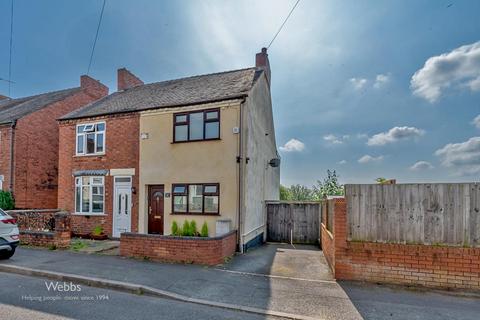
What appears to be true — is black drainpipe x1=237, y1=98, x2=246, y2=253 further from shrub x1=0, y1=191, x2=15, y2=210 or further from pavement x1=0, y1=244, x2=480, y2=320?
shrub x1=0, y1=191, x2=15, y2=210

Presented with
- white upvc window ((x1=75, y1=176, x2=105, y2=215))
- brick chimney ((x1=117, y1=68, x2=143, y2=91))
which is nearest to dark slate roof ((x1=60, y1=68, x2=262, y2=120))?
brick chimney ((x1=117, y1=68, x2=143, y2=91))

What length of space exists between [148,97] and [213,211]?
21.5 ft

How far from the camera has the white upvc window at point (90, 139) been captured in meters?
11.7

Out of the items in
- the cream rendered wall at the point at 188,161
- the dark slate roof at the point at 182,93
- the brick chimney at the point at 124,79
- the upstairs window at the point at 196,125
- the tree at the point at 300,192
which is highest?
the brick chimney at the point at 124,79

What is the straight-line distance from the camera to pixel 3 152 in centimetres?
1358

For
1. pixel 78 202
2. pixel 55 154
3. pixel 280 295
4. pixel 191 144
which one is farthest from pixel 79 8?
pixel 280 295

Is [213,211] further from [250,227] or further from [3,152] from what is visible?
[3,152]

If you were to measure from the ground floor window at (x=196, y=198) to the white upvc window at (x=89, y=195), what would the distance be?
376 cm

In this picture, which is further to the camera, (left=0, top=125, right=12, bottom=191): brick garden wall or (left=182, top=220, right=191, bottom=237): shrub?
(left=0, top=125, right=12, bottom=191): brick garden wall

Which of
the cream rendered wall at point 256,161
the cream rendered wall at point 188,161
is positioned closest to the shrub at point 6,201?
the cream rendered wall at point 188,161

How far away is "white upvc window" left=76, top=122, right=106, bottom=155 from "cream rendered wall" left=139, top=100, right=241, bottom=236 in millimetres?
2319

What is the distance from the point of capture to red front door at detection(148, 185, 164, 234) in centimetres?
1023

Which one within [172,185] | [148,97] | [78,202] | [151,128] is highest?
A: [148,97]

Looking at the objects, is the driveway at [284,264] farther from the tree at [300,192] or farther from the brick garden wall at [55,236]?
the tree at [300,192]
